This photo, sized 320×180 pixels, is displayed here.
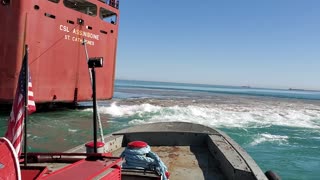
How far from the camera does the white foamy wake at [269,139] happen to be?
14509 millimetres

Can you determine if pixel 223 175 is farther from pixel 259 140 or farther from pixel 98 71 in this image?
pixel 98 71

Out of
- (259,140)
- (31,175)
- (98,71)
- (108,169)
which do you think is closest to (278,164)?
(259,140)

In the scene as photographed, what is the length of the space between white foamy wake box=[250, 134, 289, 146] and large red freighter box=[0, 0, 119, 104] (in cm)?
850

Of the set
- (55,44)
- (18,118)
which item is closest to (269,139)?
(55,44)

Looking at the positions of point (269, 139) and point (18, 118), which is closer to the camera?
point (18, 118)

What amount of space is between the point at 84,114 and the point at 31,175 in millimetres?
18319

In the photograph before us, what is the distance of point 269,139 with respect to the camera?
15.1 m

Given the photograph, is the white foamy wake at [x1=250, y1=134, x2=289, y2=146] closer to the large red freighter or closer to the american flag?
the large red freighter

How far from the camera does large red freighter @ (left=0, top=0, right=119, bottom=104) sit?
1561cm

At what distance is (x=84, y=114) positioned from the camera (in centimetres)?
2081

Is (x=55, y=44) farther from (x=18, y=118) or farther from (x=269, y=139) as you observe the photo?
(x=18, y=118)

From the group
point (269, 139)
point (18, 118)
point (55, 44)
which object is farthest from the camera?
point (55, 44)

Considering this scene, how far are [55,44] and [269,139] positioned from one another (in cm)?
1153

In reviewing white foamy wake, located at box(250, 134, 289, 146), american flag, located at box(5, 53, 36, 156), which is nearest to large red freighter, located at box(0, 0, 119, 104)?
white foamy wake, located at box(250, 134, 289, 146)
